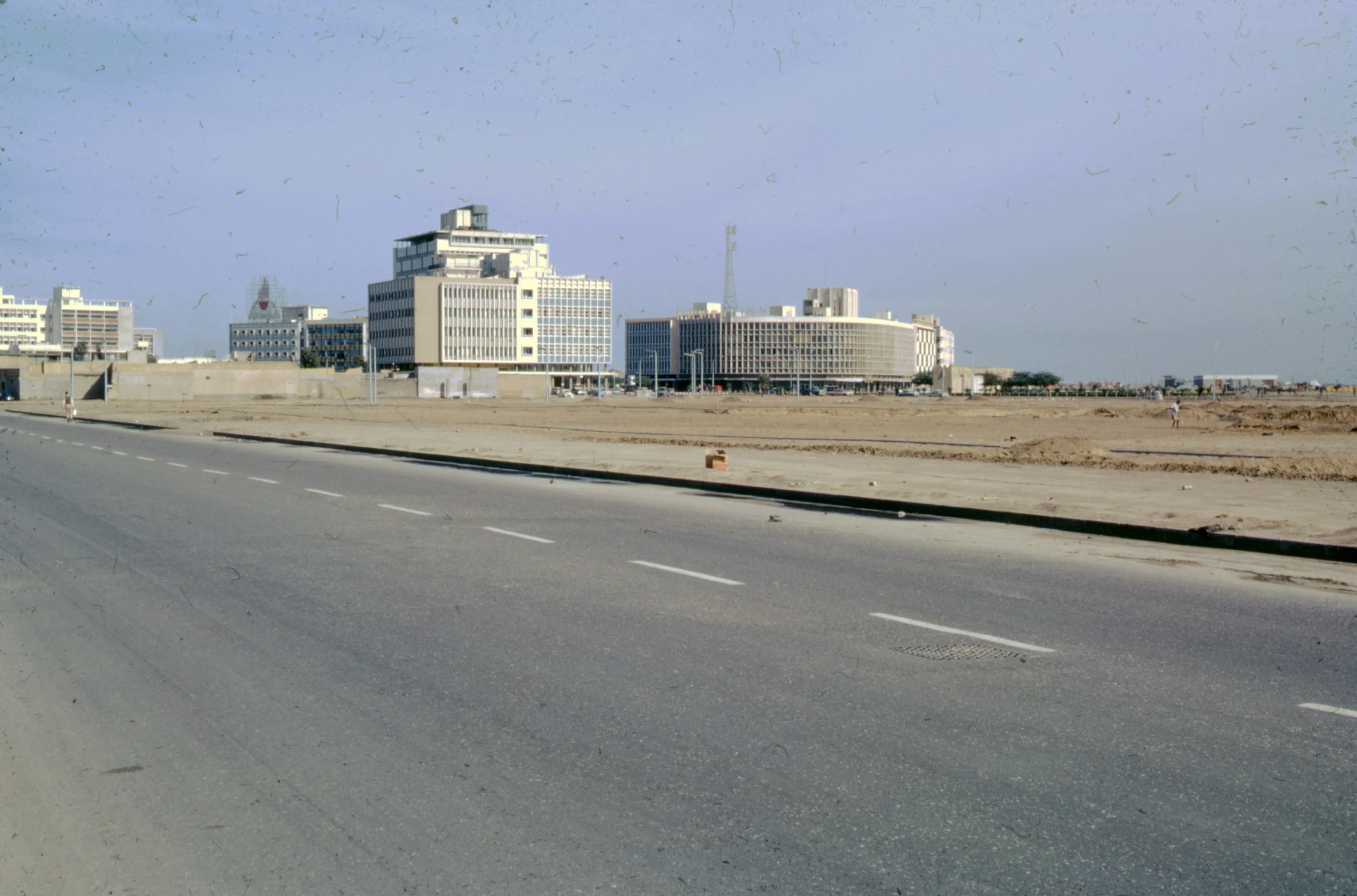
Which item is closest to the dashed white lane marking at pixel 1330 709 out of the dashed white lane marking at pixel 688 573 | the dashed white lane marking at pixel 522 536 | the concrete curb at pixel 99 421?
the dashed white lane marking at pixel 688 573

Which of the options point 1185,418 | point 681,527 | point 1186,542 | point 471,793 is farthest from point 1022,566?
point 1185,418

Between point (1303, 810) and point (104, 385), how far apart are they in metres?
120

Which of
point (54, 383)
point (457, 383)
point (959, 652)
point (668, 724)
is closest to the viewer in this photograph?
point (668, 724)

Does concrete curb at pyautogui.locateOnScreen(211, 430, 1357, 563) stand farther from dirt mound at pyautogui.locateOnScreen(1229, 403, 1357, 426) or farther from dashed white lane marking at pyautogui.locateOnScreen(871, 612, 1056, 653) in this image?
dirt mound at pyautogui.locateOnScreen(1229, 403, 1357, 426)

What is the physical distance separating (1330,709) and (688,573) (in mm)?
5933

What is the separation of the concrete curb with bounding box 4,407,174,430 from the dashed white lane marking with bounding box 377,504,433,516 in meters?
33.9

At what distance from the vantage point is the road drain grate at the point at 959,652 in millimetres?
7445

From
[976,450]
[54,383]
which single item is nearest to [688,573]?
[976,450]

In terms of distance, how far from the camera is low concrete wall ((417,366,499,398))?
127 m

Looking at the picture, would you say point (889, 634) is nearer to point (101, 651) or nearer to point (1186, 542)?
point (101, 651)

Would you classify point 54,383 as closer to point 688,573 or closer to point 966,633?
point 688,573

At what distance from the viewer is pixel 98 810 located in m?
4.91

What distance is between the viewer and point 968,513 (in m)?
16.7

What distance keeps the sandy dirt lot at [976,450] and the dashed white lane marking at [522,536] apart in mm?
7001
